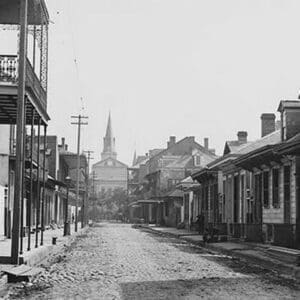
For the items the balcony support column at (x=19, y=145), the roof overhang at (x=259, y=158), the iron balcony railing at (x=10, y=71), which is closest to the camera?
the balcony support column at (x=19, y=145)

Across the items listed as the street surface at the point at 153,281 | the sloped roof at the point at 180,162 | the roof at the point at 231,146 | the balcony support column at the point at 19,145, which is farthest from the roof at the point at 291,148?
the sloped roof at the point at 180,162

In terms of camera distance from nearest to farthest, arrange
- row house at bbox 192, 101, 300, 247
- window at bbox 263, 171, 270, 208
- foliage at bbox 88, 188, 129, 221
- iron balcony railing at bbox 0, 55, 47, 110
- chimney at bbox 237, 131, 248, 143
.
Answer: iron balcony railing at bbox 0, 55, 47, 110 → row house at bbox 192, 101, 300, 247 → window at bbox 263, 171, 270, 208 → chimney at bbox 237, 131, 248, 143 → foliage at bbox 88, 188, 129, 221

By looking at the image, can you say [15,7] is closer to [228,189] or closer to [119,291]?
[119,291]

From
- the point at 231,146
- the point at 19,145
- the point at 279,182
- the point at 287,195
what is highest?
the point at 231,146

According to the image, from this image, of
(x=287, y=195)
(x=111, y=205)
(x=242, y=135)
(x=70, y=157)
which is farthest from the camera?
(x=111, y=205)

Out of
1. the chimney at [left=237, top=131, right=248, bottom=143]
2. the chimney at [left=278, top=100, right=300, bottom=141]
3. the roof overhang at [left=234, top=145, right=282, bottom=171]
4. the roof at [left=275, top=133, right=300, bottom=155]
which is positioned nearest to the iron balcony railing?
the roof at [left=275, top=133, right=300, bottom=155]

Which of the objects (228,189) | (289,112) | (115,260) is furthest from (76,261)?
(228,189)

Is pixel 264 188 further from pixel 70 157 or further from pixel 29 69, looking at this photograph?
pixel 70 157

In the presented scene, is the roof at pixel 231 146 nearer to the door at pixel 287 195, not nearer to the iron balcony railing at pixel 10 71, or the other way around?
the door at pixel 287 195

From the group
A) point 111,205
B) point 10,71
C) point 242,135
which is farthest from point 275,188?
point 111,205

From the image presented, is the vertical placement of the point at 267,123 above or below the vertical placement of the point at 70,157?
above

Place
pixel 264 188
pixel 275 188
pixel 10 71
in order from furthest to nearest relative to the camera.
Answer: pixel 264 188
pixel 275 188
pixel 10 71

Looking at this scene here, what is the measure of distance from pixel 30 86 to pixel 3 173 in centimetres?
1112

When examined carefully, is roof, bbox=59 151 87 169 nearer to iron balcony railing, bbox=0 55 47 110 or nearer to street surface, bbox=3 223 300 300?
iron balcony railing, bbox=0 55 47 110
